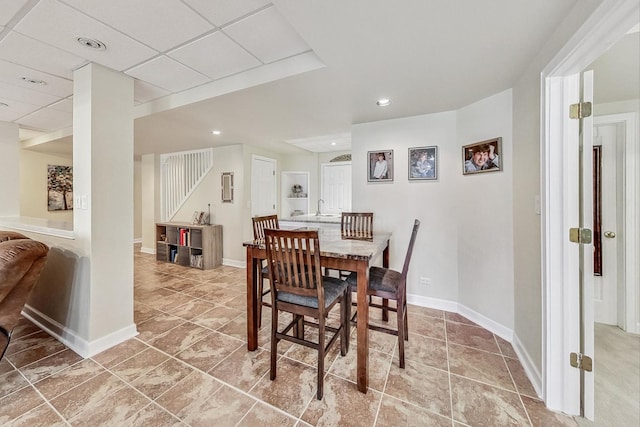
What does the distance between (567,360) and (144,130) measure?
16.2 feet

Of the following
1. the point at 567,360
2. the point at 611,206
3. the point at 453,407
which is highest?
the point at 611,206

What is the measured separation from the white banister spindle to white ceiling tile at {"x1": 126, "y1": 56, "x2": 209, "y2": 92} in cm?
251

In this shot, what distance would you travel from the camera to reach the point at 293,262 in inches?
63.6

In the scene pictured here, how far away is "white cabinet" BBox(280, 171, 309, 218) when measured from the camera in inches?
220

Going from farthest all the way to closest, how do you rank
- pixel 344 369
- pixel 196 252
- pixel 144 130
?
pixel 196 252 < pixel 144 130 < pixel 344 369

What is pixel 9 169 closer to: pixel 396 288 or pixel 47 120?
pixel 47 120

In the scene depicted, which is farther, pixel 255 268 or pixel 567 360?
pixel 255 268

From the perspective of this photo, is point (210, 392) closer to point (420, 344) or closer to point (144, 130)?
point (420, 344)

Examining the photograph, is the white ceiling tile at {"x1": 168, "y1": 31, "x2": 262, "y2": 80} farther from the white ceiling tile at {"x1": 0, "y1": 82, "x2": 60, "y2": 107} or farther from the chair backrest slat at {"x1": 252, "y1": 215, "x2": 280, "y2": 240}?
the white ceiling tile at {"x1": 0, "y1": 82, "x2": 60, "y2": 107}

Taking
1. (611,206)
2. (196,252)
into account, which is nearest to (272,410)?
(611,206)

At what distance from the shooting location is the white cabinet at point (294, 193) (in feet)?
18.3

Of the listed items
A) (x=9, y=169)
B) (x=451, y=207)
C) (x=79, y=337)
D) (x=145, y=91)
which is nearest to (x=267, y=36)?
(x=145, y=91)

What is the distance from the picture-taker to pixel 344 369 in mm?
1844

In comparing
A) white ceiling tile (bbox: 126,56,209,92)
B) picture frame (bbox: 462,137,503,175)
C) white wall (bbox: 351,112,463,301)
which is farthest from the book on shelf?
picture frame (bbox: 462,137,503,175)
